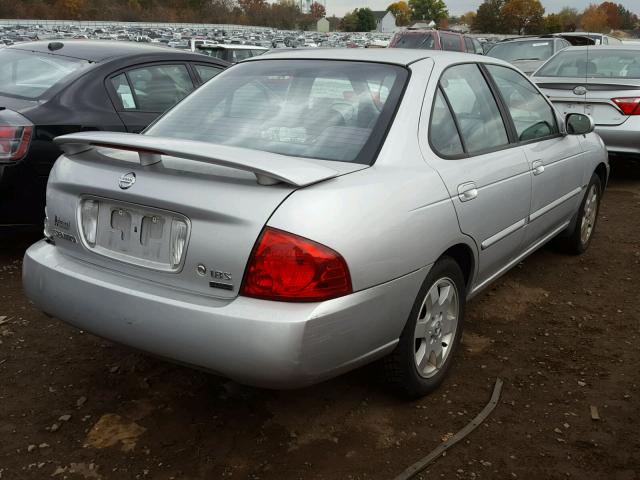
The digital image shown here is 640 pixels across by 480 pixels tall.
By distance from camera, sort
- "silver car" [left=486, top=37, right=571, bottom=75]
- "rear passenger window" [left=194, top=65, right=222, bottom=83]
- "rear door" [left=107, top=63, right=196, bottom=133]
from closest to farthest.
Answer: "rear door" [left=107, top=63, right=196, bottom=133]
"rear passenger window" [left=194, top=65, right=222, bottom=83]
"silver car" [left=486, top=37, right=571, bottom=75]

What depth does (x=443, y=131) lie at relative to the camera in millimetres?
3100

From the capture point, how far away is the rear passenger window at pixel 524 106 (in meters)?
3.90

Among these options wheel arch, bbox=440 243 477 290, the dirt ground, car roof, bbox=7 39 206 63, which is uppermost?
car roof, bbox=7 39 206 63

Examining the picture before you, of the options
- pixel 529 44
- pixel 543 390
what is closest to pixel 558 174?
pixel 543 390

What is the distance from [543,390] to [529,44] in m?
12.3

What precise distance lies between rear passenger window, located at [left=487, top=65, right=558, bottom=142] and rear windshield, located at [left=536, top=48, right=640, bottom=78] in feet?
14.1

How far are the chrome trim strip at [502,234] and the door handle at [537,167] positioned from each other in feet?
0.95

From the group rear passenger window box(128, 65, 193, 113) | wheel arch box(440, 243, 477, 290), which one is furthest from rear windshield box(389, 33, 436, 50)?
wheel arch box(440, 243, 477, 290)

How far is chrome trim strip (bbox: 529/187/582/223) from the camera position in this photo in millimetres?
3907

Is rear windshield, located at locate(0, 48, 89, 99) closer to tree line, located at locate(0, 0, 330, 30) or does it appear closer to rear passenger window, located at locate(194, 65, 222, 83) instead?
rear passenger window, located at locate(194, 65, 222, 83)

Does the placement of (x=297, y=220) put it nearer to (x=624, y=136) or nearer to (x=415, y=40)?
(x=624, y=136)

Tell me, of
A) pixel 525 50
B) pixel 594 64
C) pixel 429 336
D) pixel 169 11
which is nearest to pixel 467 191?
pixel 429 336

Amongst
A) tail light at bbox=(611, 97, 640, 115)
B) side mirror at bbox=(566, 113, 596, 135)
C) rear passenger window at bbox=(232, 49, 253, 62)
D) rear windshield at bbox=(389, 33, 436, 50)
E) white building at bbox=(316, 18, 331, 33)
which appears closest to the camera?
side mirror at bbox=(566, 113, 596, 135)

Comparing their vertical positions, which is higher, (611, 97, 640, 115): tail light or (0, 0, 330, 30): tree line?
(0, 0, 330, 30): tree line
